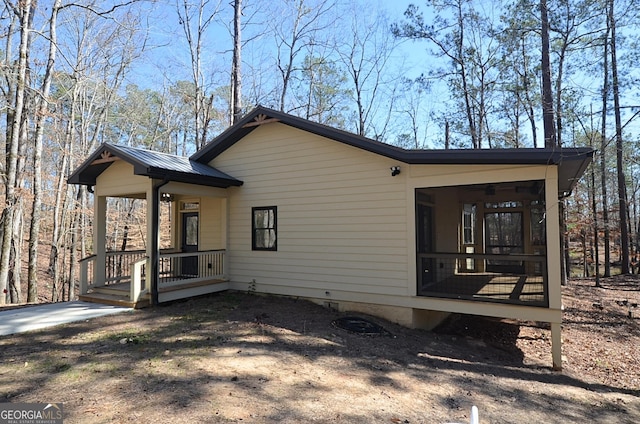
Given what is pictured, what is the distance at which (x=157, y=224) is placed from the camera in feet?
25.3

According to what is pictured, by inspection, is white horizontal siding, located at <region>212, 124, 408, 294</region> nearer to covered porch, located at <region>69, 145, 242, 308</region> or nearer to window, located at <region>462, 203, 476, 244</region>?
covered porch, located at <region>69, 145, 242, 308</region>

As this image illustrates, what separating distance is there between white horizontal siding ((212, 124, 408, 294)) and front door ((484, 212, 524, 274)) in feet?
20.1

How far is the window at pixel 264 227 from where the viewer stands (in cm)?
883

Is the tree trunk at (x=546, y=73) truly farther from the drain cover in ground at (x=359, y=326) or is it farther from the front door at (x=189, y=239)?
the front door at (x=189, y=239)

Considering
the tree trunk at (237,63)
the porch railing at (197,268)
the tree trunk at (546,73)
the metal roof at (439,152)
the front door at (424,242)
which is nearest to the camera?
the metal roof at (439,152)

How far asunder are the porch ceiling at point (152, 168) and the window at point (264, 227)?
0.97 m

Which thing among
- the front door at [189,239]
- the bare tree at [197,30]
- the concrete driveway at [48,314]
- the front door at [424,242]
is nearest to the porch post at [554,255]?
the front door at [424,242]

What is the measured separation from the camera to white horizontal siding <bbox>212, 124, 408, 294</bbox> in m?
7.32

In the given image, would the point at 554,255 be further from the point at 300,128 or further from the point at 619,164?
the point at 619,164

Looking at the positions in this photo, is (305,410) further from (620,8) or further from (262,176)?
(620,8)

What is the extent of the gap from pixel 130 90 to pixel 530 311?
2177 cm

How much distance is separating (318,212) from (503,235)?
23.6 ft

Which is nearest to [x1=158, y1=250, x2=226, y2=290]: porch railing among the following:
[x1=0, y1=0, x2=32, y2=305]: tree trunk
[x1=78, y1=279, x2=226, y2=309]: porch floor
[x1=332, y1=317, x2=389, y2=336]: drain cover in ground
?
[x1=78, y1=279, x2=226, y2=309]: porch floor

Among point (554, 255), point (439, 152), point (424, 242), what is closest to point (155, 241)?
point (424, 242)
